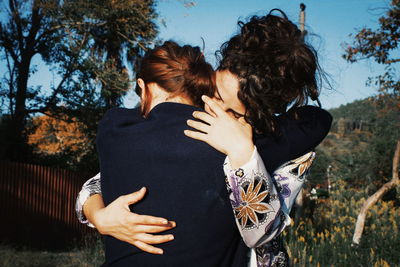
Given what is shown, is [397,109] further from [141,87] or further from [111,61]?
[111,61]

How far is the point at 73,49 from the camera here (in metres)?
11.4

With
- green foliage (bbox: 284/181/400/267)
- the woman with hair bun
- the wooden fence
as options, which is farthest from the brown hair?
the wooden fence

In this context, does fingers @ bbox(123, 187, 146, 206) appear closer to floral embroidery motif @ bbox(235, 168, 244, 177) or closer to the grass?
floral embroidery motif @ bbox(235, 168, 244, 177)

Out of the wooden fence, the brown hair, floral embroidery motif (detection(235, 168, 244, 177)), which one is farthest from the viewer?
the wooden fence

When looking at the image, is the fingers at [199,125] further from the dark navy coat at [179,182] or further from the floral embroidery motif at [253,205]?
the floral embroidery motif at [253,205]

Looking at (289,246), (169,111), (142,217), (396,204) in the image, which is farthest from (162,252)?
(396,204)

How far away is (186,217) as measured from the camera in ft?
4.03

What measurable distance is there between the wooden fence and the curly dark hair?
9.61 m

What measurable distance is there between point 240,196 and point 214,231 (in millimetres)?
149

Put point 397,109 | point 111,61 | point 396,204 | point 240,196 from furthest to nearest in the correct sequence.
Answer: point 111,61, point 396,204, point 397,109, point 240,196

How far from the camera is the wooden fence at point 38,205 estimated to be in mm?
9594

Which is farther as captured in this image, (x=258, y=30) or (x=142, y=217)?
(x=258, y=30)

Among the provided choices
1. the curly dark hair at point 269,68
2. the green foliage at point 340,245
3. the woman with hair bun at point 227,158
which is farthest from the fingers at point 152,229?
the green foliage at point 340,245

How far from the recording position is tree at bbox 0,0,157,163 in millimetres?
11570
